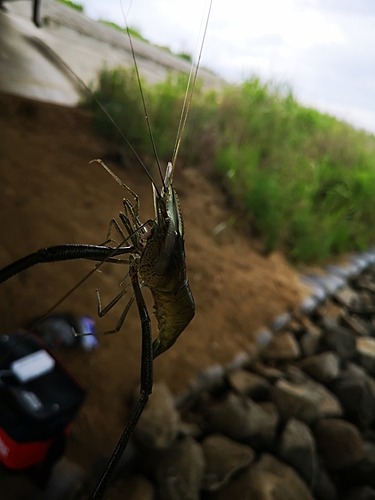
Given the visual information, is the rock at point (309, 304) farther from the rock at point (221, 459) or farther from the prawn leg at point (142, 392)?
the prawn leg at point (142, 392)

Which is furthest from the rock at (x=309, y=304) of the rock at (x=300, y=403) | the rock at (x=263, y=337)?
the rock at (x=300, y=403)

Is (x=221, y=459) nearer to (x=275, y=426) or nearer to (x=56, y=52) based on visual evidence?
(x=275, y=426)

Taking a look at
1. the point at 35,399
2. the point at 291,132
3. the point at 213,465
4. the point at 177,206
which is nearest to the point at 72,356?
the point at 35,399

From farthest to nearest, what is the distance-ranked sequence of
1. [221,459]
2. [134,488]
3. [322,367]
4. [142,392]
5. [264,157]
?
[264,157], [322,367], [221,459], [134,488], [142,392]

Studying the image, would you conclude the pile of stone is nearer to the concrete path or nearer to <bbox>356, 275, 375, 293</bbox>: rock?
<bbox>356, 275, 375, 293</bbox>: rock

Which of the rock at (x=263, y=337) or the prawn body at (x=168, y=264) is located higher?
the prawn body at (x=168, y=264)

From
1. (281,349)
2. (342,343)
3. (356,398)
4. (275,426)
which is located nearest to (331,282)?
(342,343)
